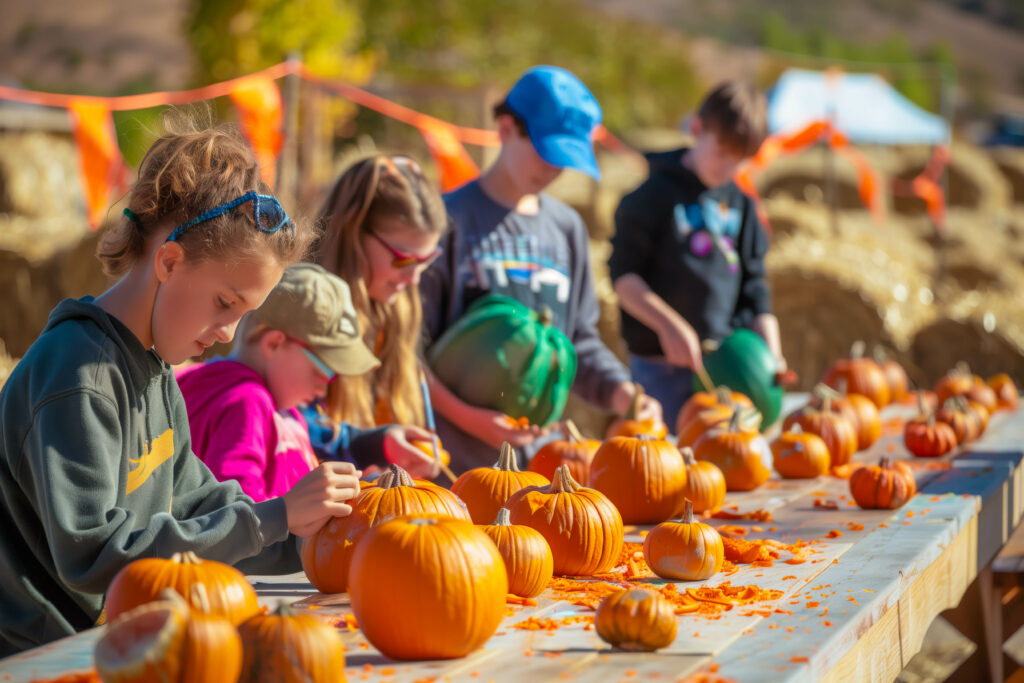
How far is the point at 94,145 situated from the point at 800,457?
25.5 feet

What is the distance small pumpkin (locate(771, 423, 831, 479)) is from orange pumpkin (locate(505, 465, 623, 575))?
138cm

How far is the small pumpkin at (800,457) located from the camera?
3.50m

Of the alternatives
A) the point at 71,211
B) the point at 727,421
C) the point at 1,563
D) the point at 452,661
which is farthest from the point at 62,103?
the point at 71,211

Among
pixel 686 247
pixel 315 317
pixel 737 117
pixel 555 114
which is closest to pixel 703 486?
pixel 315 317

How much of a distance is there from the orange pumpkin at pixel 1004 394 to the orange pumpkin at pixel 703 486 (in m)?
3.05

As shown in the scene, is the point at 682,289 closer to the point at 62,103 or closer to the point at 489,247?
the point at 489,247

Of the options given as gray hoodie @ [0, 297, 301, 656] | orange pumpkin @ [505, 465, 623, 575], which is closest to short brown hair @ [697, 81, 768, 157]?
orange pumpkin @ [505, 465, 623, 575]

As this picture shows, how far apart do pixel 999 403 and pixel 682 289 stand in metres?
1.93

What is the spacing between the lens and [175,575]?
62.0 inches

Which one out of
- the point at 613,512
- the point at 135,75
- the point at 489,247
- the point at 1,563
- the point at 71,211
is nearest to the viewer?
the point at 1,563

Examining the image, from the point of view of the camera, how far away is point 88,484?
1.76 meters

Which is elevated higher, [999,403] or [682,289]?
[682,289]

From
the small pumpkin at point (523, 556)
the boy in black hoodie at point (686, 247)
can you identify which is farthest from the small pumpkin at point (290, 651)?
the boy in black hoodie at point (686, 247)

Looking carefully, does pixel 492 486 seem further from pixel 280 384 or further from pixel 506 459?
pixel 280 384
